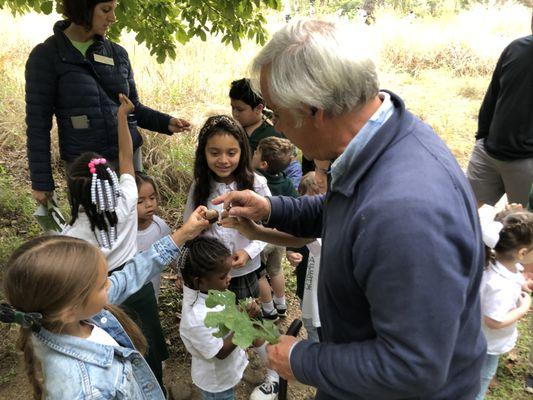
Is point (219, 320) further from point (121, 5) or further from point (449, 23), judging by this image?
point (449, 23)

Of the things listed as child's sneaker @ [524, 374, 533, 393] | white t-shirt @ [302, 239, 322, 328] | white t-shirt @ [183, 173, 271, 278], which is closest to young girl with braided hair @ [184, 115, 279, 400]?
white t-shirt @ [183, 173, 271, 278]

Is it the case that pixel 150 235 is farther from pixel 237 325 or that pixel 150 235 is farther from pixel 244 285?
pixel 237 325

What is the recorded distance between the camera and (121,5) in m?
3.32

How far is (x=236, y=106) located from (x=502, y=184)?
2.33 m

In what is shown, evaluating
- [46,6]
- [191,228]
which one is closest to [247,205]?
[191,228]

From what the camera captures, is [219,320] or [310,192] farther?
[310,192]

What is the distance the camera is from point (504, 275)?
221cm

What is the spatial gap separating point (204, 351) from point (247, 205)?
2.36 feet

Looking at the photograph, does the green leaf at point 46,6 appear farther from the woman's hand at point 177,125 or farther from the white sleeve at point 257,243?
the white sleeve at point 257,243

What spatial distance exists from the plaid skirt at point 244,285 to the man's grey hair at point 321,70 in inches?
69.0

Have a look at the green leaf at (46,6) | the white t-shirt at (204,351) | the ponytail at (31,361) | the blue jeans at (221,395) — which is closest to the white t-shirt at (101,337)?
the ponytail at (31,361)

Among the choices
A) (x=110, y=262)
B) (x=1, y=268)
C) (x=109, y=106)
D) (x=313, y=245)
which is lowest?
(x=1, y=268)

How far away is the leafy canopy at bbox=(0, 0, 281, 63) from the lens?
11.1ft

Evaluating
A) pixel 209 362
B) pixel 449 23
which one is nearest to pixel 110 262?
pixel 209 362
